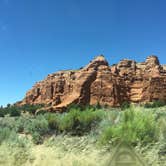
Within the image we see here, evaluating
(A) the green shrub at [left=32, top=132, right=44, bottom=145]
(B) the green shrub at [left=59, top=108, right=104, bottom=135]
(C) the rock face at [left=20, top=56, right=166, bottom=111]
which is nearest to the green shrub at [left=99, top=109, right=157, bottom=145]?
(A) the green shrub at [left=32, top=132, right=44, bottom=145]

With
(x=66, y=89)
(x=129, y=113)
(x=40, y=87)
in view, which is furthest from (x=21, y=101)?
(x=129, y=113)

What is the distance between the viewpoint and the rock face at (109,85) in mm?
98625

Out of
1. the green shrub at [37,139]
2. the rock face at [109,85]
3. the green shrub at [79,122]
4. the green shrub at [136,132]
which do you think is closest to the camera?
the green shrub at [136,132]

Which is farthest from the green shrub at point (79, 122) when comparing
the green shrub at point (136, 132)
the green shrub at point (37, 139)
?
the green shrub at point (136, 132)

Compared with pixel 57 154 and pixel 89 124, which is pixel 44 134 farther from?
pixel 57 154

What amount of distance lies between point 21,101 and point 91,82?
136 ft

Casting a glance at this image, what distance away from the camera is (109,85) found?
332ft

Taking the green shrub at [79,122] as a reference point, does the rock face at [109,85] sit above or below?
above

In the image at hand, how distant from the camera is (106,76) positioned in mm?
102438

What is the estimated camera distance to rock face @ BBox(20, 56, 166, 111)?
98.6 metres

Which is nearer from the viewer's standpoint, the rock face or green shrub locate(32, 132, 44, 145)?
green shrub locate(32, 132, 44, 145)

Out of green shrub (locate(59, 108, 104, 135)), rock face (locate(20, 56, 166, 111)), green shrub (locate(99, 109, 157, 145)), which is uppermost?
rock face (locate(20, 56, 166, 111))

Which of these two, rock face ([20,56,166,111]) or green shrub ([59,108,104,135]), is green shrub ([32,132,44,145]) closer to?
green shrub ([59,108,104,135])

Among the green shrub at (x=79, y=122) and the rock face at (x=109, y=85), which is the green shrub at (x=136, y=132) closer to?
the green shrub at (x=79, y=122)
